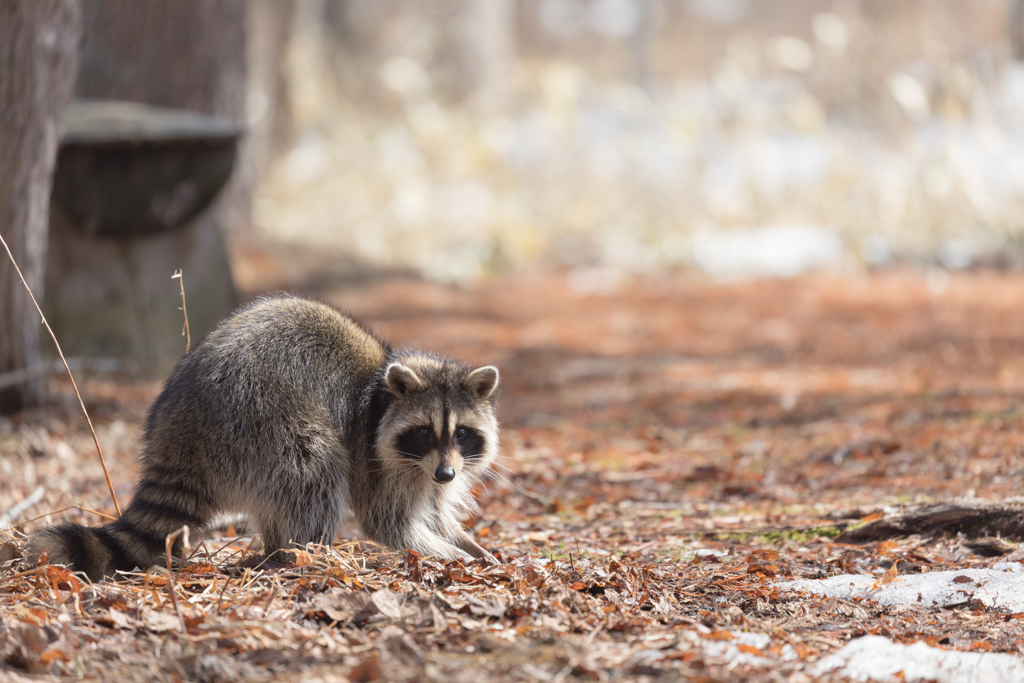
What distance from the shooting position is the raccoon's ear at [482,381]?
4.02m

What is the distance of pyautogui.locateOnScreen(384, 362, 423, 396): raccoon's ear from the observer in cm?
377

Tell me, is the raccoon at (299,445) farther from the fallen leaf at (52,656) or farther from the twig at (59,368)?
the twig at (59,368)

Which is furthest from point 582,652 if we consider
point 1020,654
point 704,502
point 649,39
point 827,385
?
point 649,39

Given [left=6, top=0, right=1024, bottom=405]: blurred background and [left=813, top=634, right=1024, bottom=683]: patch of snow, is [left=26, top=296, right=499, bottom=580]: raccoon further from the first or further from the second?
[left=6, top=0, right=1024, bottom=405]: blurred background

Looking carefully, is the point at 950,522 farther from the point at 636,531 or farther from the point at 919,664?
the point at 919,664

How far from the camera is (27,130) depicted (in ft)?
16.1

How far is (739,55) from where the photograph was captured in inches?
516

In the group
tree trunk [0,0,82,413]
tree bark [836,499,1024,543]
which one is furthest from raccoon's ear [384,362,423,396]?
tree trunk [0,0,82,413]

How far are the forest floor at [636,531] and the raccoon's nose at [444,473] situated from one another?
36 centimetres

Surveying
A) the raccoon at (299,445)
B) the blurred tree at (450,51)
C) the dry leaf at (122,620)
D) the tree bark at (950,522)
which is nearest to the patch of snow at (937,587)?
the tree bark at (950,522)

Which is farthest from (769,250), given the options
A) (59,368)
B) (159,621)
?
(159,621)

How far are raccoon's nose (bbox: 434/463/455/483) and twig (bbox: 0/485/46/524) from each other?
167 cm

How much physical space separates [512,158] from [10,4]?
11.3 meters

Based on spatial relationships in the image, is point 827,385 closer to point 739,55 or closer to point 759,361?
point 759,361
